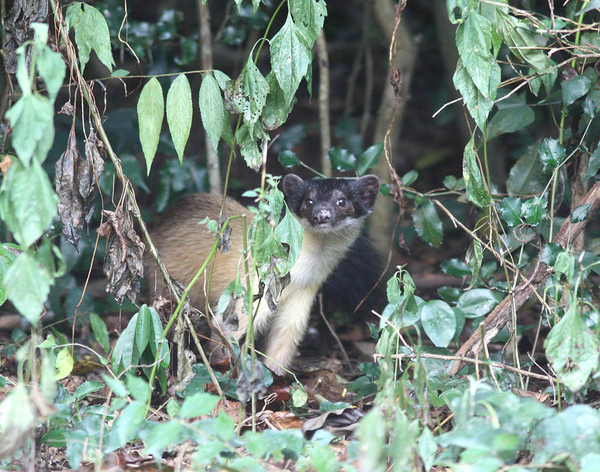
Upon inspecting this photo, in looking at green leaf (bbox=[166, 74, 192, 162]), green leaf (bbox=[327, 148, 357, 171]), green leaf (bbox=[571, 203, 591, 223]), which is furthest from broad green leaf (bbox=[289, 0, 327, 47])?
green leaf (bbox=[327, 148, 357, 171])

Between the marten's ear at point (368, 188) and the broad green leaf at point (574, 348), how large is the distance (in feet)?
9.73

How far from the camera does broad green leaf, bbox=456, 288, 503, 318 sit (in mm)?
4383

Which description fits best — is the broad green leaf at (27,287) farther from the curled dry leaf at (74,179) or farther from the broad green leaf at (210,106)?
the broad green leaf at (210,106)

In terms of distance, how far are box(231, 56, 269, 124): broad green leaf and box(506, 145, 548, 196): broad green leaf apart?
2124 mm

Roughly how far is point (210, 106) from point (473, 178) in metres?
1.32

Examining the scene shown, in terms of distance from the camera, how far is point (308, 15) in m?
3.24

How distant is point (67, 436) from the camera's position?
285 cm

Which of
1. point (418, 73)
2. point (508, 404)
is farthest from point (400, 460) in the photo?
point (418, 73)

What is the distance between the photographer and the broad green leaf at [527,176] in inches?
186

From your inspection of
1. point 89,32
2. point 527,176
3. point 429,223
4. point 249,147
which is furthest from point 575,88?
point 89,32

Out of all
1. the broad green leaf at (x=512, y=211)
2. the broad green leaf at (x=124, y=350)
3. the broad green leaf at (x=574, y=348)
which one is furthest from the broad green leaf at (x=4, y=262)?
the broad green leaf at (x=512, y=211)

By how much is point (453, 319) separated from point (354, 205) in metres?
1.91

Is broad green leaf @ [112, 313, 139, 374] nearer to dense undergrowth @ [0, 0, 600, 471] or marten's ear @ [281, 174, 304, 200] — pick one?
dense undergrowth @ [0, 0, 600, 471]

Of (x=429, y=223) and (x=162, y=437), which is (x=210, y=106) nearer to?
(x=162, y=437)
